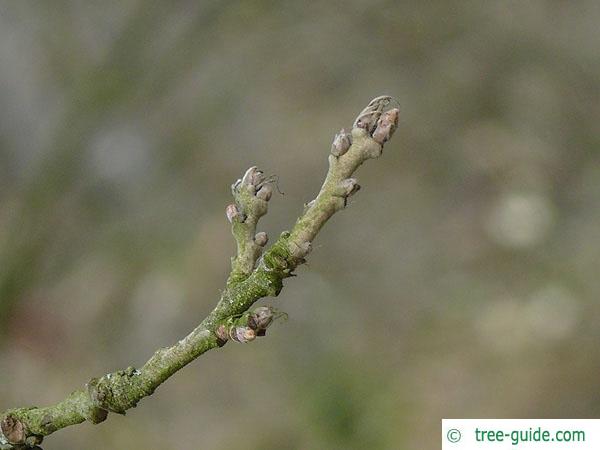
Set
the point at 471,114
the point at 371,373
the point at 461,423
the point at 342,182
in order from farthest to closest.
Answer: the point at 471,114 → the point at 371,373 → the point at 461,423 → the point at 342,182

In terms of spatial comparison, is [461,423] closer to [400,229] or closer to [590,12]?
[400,229]

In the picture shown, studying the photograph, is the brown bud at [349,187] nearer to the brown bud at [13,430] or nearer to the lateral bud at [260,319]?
the lateral bud at [260,319]

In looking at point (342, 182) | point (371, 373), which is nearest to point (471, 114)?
point (371, 373)

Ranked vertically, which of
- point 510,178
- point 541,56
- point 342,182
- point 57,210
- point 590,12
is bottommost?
point 342,182
